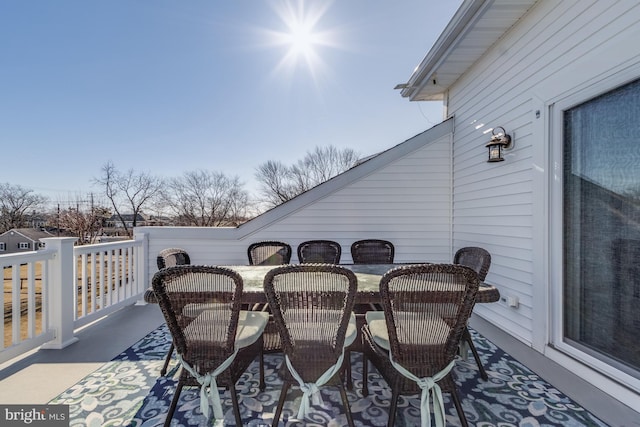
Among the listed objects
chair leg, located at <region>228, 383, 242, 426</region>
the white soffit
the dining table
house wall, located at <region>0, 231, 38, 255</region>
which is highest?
the white soffit

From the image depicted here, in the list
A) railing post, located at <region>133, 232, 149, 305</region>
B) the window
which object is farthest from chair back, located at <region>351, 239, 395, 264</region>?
railing post, located at <region>133, 232, 149, 305</region>

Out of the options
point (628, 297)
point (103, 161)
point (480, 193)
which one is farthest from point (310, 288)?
point (103, 161)

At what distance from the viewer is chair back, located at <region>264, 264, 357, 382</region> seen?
4.89 feet

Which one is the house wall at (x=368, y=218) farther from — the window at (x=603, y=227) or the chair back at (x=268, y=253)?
the window at (x=603, y=227)

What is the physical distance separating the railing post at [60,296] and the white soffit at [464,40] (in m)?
5.06

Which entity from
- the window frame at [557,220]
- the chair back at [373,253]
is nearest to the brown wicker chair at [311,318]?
the chair back at [373,253]

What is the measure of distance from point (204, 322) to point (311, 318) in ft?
2.17

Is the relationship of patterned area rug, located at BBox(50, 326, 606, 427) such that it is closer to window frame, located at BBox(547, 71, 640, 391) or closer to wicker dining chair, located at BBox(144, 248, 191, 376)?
wicker dining chair, located at BBox(144, 248, 191, 376)

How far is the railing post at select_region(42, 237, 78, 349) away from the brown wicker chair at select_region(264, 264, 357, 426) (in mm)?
2761

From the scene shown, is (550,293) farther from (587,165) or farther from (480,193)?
(480,193)

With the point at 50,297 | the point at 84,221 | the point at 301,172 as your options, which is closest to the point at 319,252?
the point at 50,297

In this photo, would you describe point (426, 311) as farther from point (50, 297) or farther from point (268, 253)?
point (50, 297)

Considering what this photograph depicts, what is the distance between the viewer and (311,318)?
159cm

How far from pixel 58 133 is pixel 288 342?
2274 centimetres
